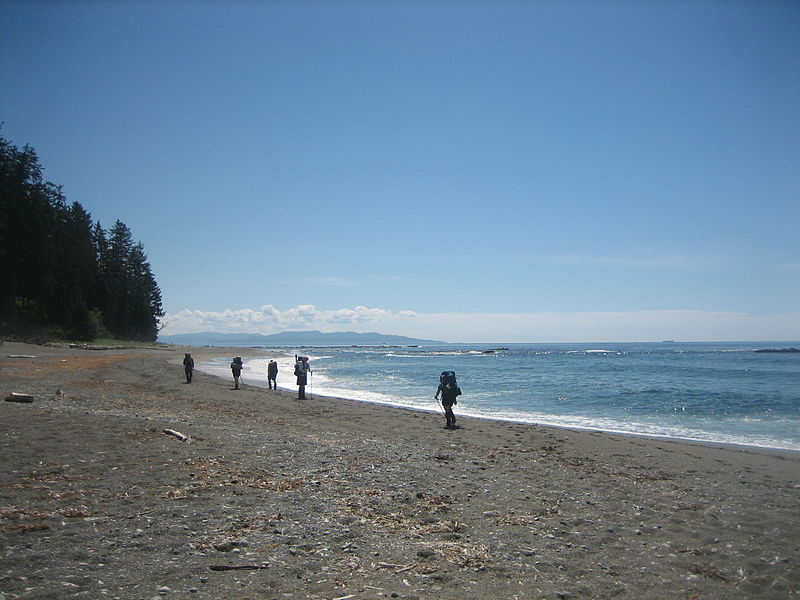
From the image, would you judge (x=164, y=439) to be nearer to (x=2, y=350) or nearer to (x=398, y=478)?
(x=398, y=478)

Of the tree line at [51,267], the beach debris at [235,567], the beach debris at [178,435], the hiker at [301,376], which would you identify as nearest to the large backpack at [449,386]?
the beach debris at [178,435]

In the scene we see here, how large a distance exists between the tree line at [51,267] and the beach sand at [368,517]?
39.3 m

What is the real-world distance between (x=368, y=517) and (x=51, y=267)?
50.3 metres

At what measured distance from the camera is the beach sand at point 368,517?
189 inches

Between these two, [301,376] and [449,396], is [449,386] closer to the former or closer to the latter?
[449,396]

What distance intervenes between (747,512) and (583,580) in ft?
13.4

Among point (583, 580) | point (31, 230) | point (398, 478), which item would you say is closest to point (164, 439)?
point (398, 478)

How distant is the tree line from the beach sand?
3933cm

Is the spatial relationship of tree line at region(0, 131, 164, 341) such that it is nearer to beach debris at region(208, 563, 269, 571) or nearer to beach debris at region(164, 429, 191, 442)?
beach debris at region(164, 429, 191, 442)

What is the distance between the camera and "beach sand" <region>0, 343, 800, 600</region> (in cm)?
481

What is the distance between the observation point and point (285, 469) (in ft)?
28.4

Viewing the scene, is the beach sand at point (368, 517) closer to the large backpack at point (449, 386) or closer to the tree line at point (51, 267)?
the large backpack at point (449, 386)

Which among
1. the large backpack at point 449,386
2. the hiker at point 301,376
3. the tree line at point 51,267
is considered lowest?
the hiker at point 301,376

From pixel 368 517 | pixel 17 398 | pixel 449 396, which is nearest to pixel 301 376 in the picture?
pixel 449 396
